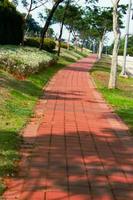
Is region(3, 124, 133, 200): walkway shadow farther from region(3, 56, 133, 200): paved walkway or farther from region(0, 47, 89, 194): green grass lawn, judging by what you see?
region(0, 47, 89, 194): green grass lawn

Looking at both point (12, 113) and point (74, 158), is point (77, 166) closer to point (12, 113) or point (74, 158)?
point (74, 158)

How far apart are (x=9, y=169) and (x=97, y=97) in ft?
33.6

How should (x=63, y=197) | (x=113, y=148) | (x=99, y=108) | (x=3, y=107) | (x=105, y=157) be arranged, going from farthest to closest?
1. (x=99, y=108)
2. (x=3, y=107)
3. (x=113, y=148)
4. (x=105, y=157)
5. (x=63, y=197)

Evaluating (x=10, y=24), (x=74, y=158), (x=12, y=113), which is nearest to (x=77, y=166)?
(x=74, y=158)

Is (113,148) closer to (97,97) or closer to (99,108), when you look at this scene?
(99,108)

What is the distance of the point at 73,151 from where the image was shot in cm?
802

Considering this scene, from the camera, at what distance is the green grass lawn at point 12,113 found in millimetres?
7043

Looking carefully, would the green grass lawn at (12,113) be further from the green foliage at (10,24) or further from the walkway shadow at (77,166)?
the green foliage at (10,24)

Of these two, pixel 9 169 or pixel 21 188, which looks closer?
pixel 21 188

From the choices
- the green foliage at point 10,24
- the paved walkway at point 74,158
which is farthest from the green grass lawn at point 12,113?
the green foliage at point 10,24

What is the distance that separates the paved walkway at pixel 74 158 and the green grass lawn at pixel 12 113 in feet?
0.53

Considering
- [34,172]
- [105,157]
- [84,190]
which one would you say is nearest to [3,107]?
[105,157]

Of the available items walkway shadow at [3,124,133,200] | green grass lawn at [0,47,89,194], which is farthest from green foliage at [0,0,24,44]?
walkway shadow at [3,124,133,200]

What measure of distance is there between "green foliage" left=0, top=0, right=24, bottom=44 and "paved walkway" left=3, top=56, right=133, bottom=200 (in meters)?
19.5
